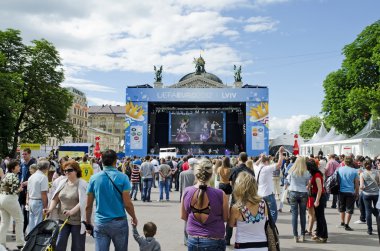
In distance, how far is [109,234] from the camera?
486 centimetres

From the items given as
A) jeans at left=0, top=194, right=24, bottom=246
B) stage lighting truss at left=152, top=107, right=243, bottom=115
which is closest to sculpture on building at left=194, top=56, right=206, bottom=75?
stage lighting truss at left=152, top=107, right=243, bottom=115

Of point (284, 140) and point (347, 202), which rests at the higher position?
point (284, 140)

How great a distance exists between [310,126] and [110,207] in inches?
4745

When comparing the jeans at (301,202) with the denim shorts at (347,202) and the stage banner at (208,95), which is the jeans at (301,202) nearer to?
the denim shorts at (347,202)

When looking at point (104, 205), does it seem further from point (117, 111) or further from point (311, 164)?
point (117, 111)

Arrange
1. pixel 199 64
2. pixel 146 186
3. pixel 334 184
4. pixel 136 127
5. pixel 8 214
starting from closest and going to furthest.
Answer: pixel 8 214, pixel 334 184, pixel 146 186, pixel 136 127, pixel 199 64

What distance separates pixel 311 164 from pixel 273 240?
4.96 meters

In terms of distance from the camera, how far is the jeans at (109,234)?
4832 millimetres

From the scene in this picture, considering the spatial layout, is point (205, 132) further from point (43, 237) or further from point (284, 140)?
point (43, 237)

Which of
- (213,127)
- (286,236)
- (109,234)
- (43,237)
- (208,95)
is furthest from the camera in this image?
(213,127)

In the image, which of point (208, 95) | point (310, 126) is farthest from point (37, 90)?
point (310, 126)

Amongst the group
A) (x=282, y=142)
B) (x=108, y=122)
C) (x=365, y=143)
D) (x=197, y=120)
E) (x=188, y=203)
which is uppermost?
(x=108, y=122)

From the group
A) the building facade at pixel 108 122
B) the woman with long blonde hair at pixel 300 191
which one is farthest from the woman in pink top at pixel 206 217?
the building facade at pixel 108 122

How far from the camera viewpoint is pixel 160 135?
46094 mm
